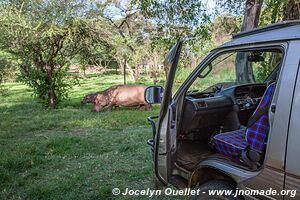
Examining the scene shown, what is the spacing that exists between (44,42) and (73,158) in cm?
611

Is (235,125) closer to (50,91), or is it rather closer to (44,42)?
(44,42)

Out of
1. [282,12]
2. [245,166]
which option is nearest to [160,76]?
[282,12]

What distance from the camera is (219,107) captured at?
326 centimetres

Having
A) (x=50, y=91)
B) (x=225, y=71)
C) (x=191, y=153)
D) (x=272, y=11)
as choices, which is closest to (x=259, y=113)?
(x=191, y=153)

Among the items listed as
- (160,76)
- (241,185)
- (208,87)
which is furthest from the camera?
(160,76)

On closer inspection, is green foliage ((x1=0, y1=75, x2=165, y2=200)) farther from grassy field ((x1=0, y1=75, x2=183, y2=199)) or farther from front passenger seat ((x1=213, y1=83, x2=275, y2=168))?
front passenger seat ((x1=213, y1=83, x2=275, y2=168))

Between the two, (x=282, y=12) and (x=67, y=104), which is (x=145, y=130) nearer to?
(x=282, y=12)

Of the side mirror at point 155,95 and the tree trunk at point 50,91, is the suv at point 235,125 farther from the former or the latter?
the tree trunk at point 50,91

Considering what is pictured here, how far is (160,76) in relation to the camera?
2141cm

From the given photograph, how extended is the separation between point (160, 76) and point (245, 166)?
19216mm

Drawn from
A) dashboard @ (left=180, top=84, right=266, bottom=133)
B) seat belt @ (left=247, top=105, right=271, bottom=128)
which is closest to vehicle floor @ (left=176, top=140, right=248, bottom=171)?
dashboard @ (left=180, top=84, right=266, bottom=133)

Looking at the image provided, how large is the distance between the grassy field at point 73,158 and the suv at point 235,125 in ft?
4.29

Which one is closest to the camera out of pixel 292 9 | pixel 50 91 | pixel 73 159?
pixel 73 159

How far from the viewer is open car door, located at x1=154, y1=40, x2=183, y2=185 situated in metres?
2.61
